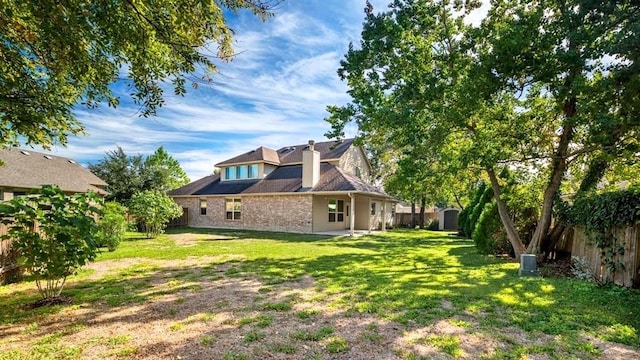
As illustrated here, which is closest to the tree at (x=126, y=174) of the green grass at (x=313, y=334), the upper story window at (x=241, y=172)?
the upper story window at (x=241, y=172)

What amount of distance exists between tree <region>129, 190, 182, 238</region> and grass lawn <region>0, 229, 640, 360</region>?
7.58 meters

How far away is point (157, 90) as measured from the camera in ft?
17.6

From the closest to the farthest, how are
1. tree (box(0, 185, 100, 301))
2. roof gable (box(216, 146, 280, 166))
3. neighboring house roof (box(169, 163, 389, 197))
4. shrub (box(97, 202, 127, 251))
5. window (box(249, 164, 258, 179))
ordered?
tree (box(0, 185, 100, 301)), shrub (box(97, 202, 127, 251)), neighboring house roof (box(169, 163, 389, 197)), roof gable (box(216, 146, 280, 166)), window (box(249, 164, 258, 179))

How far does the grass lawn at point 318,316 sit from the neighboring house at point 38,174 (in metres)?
15.5

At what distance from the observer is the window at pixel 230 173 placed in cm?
2509

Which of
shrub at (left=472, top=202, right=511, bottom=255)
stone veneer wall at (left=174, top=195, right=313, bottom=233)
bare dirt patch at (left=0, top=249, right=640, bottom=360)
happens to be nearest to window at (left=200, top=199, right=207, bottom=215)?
stone veneer wall at (left=174, top=195, right=313, bottom=233)

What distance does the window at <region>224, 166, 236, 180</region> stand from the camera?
82.3ft

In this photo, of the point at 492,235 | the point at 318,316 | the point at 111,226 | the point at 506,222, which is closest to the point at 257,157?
the point at 111,226

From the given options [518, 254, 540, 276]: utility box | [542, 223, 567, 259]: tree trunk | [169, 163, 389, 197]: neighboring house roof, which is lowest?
[518, 254, 540, 276]: utility box

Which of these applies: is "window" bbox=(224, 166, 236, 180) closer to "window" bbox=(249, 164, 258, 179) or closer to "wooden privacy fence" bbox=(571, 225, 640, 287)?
"window" bbox=(249, 164, 258, 179)

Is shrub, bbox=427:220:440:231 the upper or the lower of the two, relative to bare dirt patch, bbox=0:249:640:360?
lower

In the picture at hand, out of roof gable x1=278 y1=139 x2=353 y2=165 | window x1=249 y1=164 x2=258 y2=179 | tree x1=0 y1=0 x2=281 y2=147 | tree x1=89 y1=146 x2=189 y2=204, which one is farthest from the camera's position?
tree x1=89 y1=146 x2=189 y2=204

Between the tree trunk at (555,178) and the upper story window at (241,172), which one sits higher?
the upper story window at (241,172)

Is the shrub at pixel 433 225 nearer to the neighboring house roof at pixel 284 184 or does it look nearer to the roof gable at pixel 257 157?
the neighboring house roof at pixel 284 184
